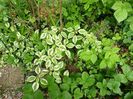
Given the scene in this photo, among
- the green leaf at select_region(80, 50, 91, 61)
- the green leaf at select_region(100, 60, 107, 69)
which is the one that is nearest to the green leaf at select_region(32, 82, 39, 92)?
the green leaf at select_region(80, 50, 91, 61)

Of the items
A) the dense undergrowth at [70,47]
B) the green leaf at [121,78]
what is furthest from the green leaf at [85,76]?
the green leaf at [121,78]

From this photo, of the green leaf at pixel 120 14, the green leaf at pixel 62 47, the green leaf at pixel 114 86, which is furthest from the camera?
the green leaf at pixel 62 47

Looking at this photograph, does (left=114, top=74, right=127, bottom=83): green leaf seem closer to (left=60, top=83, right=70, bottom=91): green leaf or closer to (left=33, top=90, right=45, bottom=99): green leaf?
(left=60, top=83, right=70, bottom=91): green leaf

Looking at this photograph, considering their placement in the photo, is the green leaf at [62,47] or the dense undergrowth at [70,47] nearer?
the dense undergrowth at [70,47]

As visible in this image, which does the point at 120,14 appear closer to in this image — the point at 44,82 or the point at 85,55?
the point at 85,55

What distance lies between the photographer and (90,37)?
262cm

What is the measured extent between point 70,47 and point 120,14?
1.71 feet

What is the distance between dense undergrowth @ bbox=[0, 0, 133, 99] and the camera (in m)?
2.48

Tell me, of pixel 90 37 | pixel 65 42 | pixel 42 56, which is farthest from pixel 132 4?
pixel 42 56

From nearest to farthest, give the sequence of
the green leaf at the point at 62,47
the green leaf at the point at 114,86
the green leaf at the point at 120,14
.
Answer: the green leaf at the point at 114,86
the green leaf at the point at 120,14
the green leaf at the point at 62,47

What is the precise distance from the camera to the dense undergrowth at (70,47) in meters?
2.48

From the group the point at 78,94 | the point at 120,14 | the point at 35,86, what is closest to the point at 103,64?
the point at 78,94

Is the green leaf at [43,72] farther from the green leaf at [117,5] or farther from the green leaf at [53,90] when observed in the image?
the green leaf at [117,5]

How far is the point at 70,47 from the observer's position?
2652 millimetres
